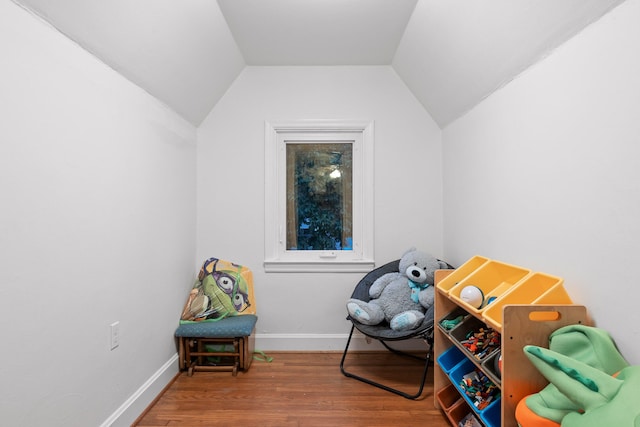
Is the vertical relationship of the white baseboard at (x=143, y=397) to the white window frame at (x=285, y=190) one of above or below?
below

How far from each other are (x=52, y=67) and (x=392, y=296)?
2216 mm

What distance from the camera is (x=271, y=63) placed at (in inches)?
109

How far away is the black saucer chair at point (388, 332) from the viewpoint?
204 cm

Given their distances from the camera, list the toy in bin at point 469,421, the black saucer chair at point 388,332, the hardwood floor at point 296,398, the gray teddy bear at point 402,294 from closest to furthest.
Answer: the toy in bin at point 469,421 < the hardwood floor at point 296,398 < the black saucer chair at point 388,332 < the gray teddy bear at point 402,294

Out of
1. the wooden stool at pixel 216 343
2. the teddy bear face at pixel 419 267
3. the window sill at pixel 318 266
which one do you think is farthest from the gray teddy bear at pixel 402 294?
the wooden stool at pixel 216 343

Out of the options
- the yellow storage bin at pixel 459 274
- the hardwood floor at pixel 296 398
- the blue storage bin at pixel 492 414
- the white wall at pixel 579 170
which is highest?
the white wall at pixel 579 170

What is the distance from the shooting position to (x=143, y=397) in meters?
1.92

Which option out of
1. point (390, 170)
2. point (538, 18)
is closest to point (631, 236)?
point (538, 18)

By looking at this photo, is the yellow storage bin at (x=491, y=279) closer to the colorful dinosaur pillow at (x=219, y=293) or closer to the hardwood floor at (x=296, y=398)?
the hardwood floor at (x=296, y=398)

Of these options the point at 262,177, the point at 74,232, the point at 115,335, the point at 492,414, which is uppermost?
the point at 262,177

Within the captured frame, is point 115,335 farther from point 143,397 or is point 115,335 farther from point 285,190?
point 285,190

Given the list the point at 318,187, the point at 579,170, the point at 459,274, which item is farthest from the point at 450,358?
the point at 318,187

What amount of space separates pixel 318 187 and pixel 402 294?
1.14 metres

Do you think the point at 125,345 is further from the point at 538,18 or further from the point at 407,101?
the point at 407,101
